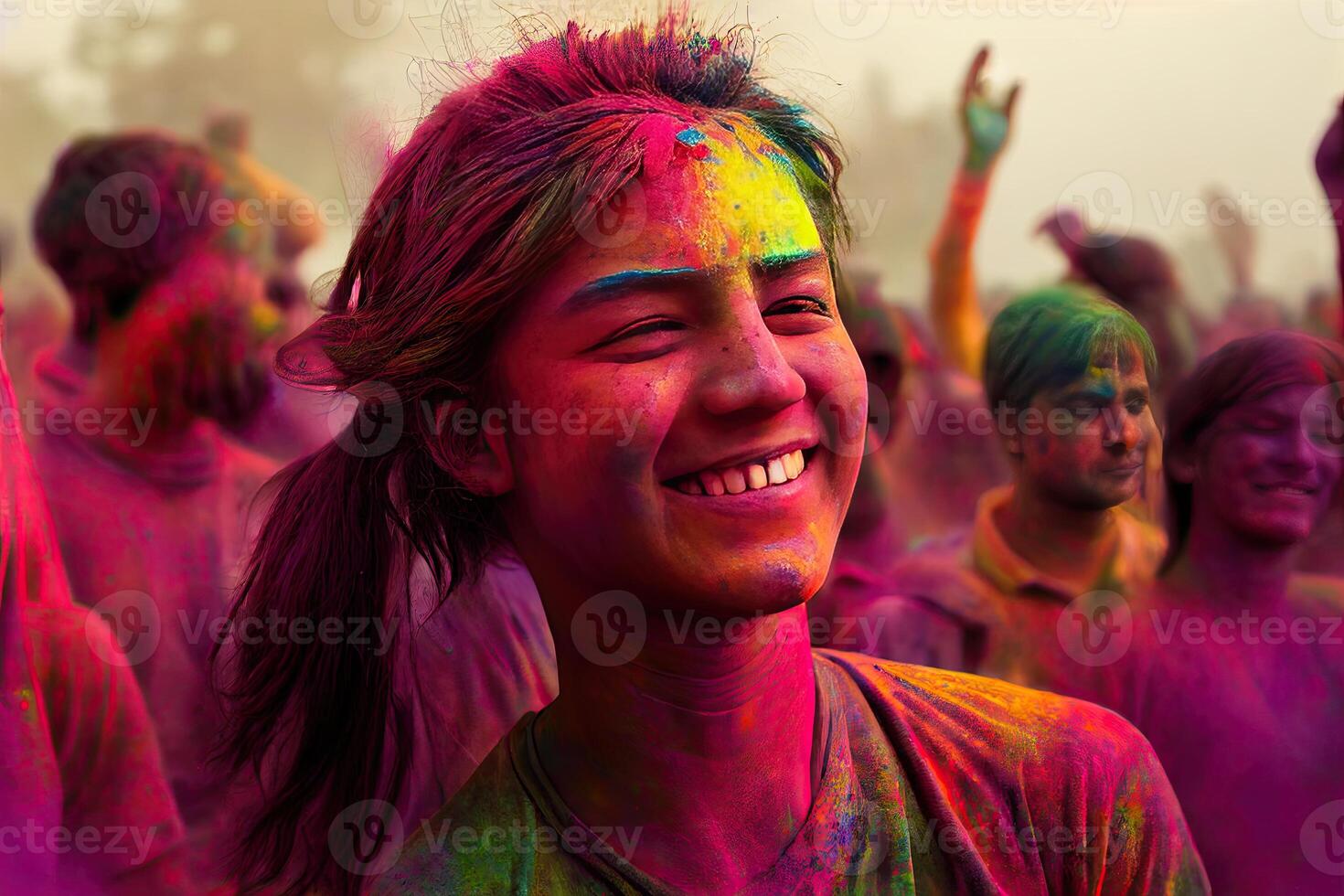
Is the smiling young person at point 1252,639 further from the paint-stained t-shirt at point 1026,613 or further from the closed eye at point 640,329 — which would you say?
the closed eye at point 640,329

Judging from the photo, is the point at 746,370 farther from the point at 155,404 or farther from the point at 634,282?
the point at 155,404

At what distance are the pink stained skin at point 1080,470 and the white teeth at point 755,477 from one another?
130 cm

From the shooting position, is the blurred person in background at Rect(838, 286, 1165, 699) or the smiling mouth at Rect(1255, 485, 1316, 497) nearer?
the blurred person in background at Rect(838, 286, 1165, 699)

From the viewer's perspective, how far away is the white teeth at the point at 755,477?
167 cm

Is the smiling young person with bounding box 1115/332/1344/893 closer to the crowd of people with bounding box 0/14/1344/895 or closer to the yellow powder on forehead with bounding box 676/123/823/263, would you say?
the crowd of people with bounding box 0/14/1344/895

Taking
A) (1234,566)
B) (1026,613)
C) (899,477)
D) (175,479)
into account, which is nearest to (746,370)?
(1026,613)

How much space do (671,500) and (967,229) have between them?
2982mm

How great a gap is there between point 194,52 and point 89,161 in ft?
2.53

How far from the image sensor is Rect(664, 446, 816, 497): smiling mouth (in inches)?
65.7

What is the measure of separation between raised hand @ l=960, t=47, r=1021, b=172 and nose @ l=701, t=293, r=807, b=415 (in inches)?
112

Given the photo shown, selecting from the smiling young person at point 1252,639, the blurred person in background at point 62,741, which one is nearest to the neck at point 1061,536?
the smiling young person at point 1252,639

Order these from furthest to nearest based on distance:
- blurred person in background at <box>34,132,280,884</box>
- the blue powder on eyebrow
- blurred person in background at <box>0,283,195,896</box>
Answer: blurred person in background at <box>34,132,280,884</box> → blurred person in background at <box>0,283,195,896</box> → the blue powder on eyebrow

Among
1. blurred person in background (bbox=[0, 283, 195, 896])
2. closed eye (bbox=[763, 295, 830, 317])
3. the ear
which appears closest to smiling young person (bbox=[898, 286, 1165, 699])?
closed eye (bbox=[763, 295, 830, 317])

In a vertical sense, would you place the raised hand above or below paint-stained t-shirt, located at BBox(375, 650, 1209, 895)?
above
